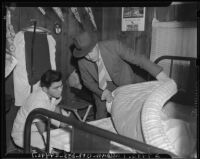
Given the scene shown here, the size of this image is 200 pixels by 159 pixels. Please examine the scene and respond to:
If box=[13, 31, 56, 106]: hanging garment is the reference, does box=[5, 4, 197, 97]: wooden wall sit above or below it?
above

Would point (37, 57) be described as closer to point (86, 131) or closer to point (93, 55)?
point (93, 55)

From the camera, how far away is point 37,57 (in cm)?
97

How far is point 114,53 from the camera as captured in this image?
982 mm

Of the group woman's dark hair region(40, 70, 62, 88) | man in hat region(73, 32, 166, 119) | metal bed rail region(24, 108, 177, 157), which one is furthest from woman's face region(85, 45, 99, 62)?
metal bed rail region(24, 108, 177, 157)

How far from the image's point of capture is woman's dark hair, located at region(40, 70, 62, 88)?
96cm

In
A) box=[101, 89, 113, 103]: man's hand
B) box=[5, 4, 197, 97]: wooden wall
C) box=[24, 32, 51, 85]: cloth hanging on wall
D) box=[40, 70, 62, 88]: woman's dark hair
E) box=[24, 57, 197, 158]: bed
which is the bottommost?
box=[24, 57, 197, 158]: bed

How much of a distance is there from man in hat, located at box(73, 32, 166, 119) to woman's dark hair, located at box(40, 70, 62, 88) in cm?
9

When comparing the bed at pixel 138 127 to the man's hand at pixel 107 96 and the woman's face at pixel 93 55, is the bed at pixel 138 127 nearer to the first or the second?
the man's hand at pixel 107 96

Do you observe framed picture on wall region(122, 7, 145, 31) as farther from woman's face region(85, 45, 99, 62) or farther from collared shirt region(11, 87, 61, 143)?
collared shirt region(11, 87, 61, 143)

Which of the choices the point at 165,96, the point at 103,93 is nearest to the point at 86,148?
the point at 103,93

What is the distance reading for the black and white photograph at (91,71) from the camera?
35.0 inches

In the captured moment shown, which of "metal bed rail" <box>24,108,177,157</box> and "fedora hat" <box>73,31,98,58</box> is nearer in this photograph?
"metal bed rail" <box>24,108,177,157</box>

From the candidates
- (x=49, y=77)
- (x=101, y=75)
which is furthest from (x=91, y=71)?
(x=49, y=77)

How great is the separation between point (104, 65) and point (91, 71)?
5 cm
